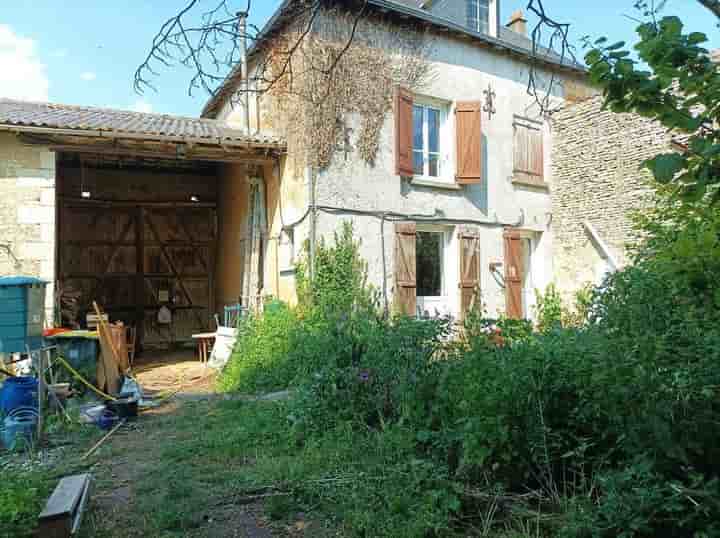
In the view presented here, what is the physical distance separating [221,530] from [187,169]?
10.4 metres

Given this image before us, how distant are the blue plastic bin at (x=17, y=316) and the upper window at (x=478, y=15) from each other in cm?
915

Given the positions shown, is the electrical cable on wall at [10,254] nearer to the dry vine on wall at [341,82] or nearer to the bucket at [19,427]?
the bucket at [19,427]

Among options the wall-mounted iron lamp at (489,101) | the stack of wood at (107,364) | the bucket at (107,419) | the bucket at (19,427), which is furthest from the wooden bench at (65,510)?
the wall-mounted iron lamp at (489,101)

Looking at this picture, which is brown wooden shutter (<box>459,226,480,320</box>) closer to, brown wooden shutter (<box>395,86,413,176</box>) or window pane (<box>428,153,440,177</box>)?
window pane (<box>428,153,440,177</box>)

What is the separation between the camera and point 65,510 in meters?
2.62

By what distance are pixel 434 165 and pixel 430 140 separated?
18.0 inches

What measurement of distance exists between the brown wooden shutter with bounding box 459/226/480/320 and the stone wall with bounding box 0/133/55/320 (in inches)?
250

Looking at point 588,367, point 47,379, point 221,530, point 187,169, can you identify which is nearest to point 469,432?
point 588,367

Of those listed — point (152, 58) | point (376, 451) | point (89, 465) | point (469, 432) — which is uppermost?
point (152, 58)

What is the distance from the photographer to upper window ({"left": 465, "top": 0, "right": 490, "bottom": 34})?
10.4m

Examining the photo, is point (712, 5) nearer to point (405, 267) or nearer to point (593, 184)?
point (405, 267)

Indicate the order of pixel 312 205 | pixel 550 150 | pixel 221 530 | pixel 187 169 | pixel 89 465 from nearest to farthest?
pixel 221 530
pixel 89 465
pixel 312 205
pixel 550 150
pixel 187 169

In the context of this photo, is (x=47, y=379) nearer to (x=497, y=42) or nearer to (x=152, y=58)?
(x=152, y=58)

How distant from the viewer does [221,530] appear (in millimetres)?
2824
